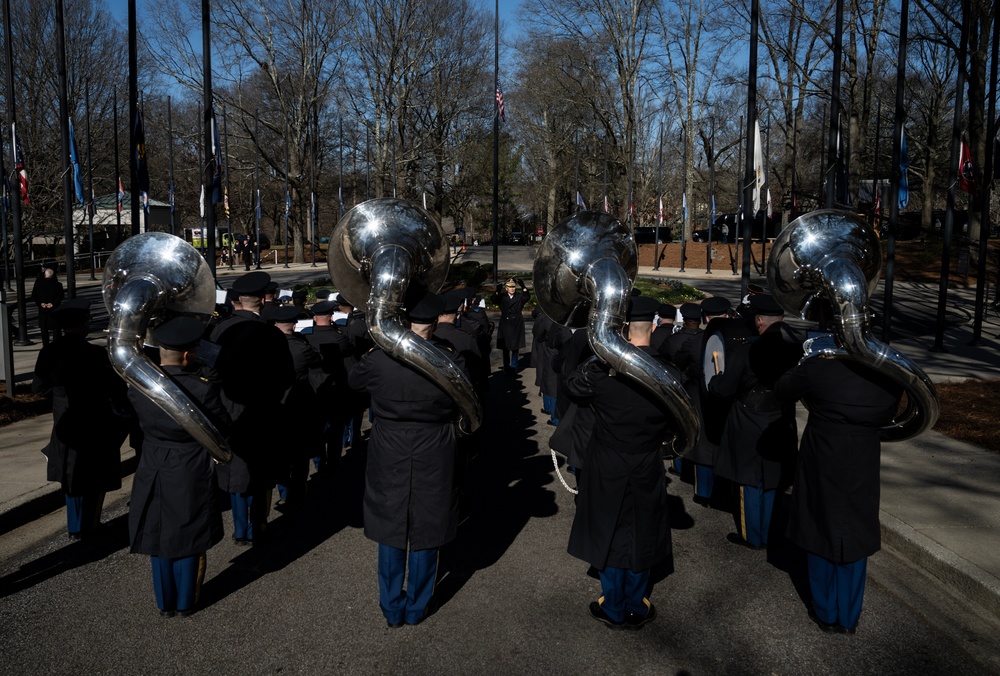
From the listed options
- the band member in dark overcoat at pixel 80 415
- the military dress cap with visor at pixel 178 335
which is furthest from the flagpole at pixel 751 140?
the military dress cap with visor at pixel 178 335

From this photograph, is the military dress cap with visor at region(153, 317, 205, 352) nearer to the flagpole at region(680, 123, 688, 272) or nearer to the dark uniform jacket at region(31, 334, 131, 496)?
the dark uniform jacket at region(31, 334, 131, 496)

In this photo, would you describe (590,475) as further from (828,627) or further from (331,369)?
(331,369)

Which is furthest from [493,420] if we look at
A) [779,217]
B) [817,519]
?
[779,217]

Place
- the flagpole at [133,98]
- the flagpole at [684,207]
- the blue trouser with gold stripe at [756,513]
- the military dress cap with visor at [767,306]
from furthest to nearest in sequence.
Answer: the flagpole at [684,207] < the flagpole at [133,98] < the blue trouser with gold stripe at [756,513] < the military dress cap with visor at [767,306]

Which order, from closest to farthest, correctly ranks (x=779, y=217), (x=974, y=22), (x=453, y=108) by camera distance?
(x=974, y=22) < (x=779, y=217) < (x=453, y=108)

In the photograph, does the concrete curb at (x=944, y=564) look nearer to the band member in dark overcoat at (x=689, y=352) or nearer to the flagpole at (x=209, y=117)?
the band member in dark overcoat at (x=689, y=352)

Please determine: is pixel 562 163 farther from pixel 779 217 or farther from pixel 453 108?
pixel 779 217

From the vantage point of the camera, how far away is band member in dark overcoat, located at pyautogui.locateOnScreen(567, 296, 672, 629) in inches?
169

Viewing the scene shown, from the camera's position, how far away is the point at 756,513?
571 centimetres

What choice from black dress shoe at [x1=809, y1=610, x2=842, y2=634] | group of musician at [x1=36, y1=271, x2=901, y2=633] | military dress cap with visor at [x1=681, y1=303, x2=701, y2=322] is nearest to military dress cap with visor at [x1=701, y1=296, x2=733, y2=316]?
military dress cap with visor at [x1=681, y1=303, x2=701, y2=322]

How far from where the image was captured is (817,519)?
14.4 feet

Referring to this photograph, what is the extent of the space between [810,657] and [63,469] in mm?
5031

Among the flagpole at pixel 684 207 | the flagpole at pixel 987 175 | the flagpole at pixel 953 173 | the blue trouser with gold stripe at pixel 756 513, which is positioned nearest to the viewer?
the blue trouser with gold stripe at pixel 756 513

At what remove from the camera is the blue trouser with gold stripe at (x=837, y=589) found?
4379mm
